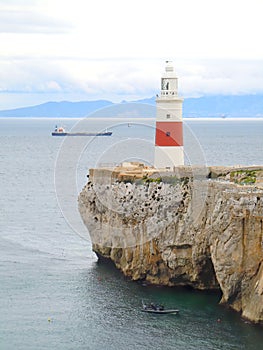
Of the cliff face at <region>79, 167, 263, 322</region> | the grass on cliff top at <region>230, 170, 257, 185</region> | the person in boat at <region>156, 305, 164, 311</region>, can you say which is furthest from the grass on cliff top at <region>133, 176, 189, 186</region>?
the person in boat at <region>156, 305, 164, 311</region>

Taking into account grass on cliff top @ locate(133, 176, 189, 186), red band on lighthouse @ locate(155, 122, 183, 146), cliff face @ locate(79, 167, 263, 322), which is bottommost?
cliff face @ locate(79, 167, 263, 322)

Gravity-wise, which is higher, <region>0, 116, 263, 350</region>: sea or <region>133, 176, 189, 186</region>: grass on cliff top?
<region>133, 176, 189, 186</region>: grass on cliff top

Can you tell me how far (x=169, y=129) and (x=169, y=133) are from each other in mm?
267

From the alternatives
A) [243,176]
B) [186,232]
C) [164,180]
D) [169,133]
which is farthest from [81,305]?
[169,133]

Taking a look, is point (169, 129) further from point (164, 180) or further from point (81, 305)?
point (81, 305)

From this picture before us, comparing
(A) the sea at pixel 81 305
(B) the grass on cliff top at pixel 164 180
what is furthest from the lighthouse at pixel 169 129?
(A) the sea at pixel 81 305

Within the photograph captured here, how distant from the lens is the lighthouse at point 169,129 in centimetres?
4847

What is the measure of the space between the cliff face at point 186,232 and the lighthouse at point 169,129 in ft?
15.6

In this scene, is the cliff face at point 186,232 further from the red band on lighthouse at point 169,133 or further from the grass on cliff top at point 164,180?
the red band on lighthouse at point 169,133

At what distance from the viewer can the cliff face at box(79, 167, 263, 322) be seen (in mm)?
34781

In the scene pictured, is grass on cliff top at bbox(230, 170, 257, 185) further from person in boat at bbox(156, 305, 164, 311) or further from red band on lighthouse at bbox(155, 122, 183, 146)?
person in boat at bbox(156, 305, 164, 311)

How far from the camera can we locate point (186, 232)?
39.9m

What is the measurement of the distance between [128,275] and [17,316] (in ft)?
26.6

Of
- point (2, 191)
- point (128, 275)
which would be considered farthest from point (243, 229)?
point (2, 191)
